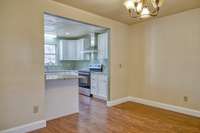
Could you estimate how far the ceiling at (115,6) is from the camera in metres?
2.92

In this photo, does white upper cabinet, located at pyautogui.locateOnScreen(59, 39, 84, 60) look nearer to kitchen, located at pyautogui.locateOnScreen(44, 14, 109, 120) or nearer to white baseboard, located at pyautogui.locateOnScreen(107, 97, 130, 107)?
kitchen, located at pyautogui.locateOnScreen(44, 14, 109, 120)

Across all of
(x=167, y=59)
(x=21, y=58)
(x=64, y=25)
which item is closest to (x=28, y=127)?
(x=21, y=58)

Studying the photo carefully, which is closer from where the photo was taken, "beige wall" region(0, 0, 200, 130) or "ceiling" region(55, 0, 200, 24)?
"beige wall" region(0, 0, 200, 130)

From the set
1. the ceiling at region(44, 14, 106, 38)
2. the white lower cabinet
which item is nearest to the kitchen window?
the ceiling at region(44, 14, 106, 38)

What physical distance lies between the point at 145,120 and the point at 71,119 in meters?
1.65

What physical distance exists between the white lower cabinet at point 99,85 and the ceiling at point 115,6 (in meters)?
2.02

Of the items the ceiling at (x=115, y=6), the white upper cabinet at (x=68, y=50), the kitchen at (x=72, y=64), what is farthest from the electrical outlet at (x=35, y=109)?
the white upper cabinet at (x=68, y=50)

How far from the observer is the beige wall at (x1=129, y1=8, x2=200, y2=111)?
338 centimetres

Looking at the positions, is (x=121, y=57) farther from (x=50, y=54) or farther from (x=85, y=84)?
(x=50, y=54)

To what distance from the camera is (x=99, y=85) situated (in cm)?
490

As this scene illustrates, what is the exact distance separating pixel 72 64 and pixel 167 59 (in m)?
4.85

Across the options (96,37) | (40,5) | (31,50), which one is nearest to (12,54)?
(31,50)

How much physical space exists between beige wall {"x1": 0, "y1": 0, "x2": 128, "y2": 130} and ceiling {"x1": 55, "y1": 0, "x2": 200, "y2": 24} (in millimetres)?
416

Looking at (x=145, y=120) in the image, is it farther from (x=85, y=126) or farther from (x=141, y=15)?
(x=141, y=15)
